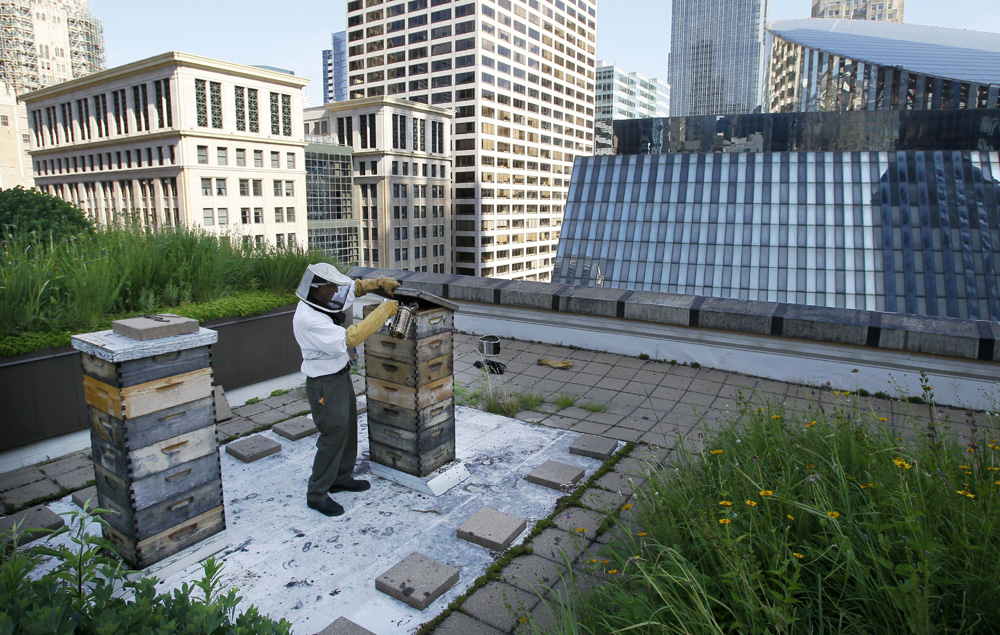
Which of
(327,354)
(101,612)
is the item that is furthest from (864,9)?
(101,612)

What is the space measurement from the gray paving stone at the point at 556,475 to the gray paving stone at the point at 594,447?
428 millimetres

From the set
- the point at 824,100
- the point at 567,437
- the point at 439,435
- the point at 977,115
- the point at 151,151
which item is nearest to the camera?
the point at 439,435

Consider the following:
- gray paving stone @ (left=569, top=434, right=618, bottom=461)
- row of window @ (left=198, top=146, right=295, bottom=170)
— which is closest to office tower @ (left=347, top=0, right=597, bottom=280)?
row of window @ (left=198, top=146, right=295, bottom=170)

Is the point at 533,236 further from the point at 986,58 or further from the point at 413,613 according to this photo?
the point at 413,613

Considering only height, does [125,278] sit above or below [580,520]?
above

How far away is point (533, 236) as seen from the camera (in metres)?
113

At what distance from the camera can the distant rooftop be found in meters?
69.2

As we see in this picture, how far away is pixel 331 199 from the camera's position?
76250mm

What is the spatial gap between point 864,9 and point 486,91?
528ft

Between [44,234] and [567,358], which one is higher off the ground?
[44,234]

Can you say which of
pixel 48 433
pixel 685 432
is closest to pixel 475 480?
pixel 685 432

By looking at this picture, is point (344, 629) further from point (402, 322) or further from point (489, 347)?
point (489, 347)

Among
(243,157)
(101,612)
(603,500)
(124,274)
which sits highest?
(243,157)

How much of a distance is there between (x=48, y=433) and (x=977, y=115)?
208ft
